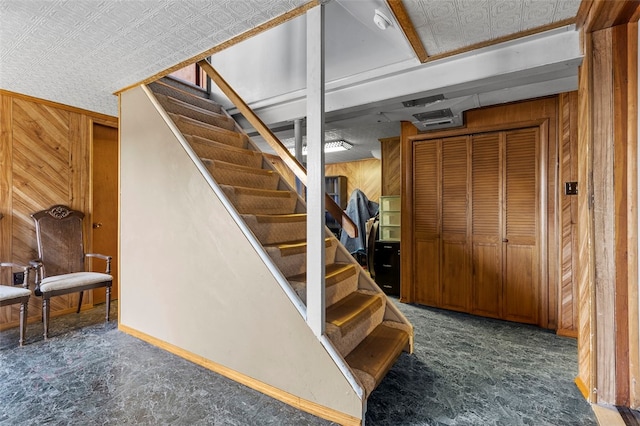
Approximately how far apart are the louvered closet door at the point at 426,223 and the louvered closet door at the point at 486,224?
403mm

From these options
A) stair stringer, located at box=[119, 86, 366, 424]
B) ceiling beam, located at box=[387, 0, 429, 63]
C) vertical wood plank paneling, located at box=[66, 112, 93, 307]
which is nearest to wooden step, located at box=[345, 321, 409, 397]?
stair stringer, located at box=[119, 86, 366, 424]

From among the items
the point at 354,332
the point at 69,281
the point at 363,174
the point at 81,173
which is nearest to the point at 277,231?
the point at 354,332

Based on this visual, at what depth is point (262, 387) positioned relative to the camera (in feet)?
6.56

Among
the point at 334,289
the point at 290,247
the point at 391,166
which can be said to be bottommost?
the point at 334,289

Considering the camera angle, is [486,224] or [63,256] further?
[486,224]

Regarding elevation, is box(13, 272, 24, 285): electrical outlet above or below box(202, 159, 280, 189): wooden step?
below

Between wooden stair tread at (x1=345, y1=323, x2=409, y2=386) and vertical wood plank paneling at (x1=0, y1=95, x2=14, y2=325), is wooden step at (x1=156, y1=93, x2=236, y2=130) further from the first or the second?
wooden stair tread at (x1=345, y1=323, x2=409, y2=386)

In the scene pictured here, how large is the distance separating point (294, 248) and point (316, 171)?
783 mm

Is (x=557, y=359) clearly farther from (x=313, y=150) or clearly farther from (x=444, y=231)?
(x=313, y=150)

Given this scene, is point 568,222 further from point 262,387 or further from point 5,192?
point 5,192

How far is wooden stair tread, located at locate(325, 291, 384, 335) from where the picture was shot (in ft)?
6.48

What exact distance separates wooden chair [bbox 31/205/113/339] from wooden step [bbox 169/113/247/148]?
1663 millimetres

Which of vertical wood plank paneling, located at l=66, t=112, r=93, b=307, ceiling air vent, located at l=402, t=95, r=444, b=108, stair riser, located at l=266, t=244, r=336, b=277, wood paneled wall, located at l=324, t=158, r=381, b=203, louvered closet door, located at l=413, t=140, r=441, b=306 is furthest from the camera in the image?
wood paneled wall, located at l=324, t=158, r=381, b=203

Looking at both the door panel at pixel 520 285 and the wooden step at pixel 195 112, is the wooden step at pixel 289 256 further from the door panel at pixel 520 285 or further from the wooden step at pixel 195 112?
the door panel at pixel 520 285
